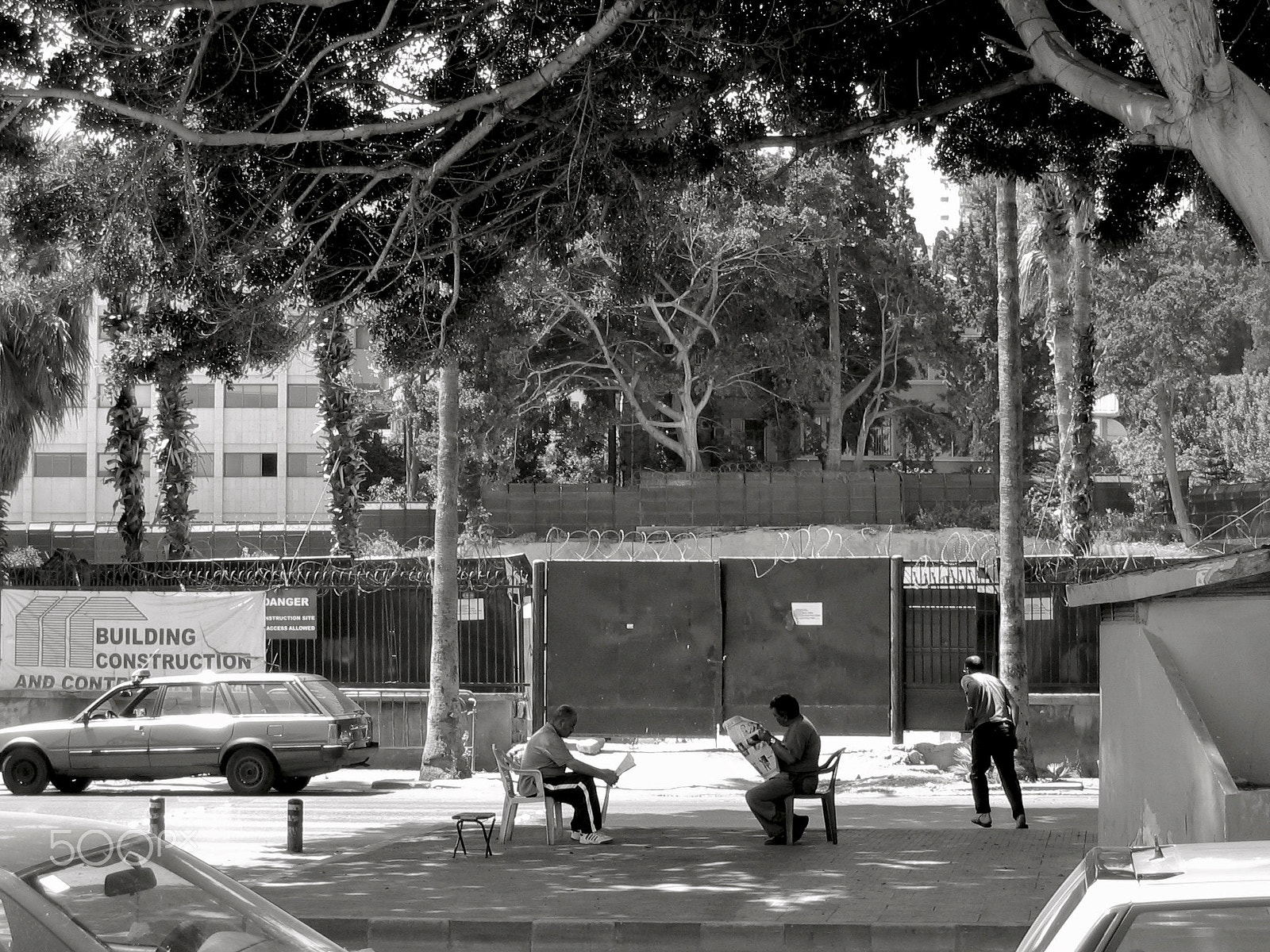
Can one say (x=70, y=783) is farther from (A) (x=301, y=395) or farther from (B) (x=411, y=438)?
(A) (x=301, y=395)

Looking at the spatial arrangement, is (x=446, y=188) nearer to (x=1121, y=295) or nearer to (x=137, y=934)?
(x=137, y=934)

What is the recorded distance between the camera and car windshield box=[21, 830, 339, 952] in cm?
359

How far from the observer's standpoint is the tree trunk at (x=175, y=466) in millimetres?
25141

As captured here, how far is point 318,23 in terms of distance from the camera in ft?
37.1

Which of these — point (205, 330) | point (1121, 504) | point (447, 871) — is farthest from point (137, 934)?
point (1121, 504)

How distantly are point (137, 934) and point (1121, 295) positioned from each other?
161 feet

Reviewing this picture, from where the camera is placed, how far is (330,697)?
17.8 m

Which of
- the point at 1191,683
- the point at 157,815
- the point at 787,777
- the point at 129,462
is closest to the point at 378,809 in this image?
the point at 157,815

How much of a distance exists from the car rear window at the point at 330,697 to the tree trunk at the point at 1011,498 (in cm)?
822

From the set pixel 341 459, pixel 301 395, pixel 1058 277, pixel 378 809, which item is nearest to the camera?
pixel 378 809

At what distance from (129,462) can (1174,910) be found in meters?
23.5

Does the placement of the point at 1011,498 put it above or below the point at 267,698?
above

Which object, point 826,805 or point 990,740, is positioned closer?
point 826,805

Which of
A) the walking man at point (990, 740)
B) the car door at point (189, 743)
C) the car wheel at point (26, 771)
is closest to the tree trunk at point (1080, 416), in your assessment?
the walking man at point (990, 740)
